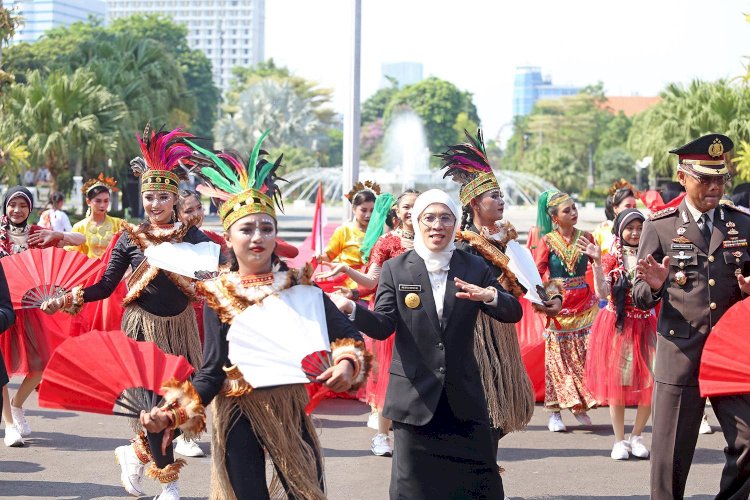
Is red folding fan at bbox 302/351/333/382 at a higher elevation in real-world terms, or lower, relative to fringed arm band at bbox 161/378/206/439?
higher

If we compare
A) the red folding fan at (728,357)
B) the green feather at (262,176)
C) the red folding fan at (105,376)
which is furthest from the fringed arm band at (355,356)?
the red folding fan at (728,357)

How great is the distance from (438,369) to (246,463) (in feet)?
3.33

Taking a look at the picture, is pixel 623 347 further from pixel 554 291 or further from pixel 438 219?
pixel 438 219

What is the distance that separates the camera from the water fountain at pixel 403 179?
2170 inches

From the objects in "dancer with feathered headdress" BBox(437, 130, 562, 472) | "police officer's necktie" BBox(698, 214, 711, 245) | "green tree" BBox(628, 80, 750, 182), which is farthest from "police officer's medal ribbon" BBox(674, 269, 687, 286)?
"green tree" BBox(628, 80, 750, 182)

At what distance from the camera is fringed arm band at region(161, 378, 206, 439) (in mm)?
4863

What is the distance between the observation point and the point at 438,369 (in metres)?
5.46

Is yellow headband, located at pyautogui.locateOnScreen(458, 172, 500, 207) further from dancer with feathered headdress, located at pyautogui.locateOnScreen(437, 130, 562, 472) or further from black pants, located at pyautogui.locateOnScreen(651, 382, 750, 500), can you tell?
black pants, located at pyautogui.locateOnScreen(651, 382, 750, 500)

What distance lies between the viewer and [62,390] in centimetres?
504

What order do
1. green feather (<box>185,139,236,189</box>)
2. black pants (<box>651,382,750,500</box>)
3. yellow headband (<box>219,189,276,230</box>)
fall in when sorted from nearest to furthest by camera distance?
yellow headband (<box>219,189,276,230</box>) → green feather (<box>185,139,236,189</box>) → black pants (<box>651,382,750,500</box>)

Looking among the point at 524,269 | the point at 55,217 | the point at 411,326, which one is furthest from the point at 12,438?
the point at 55,217

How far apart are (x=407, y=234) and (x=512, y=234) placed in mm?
1057

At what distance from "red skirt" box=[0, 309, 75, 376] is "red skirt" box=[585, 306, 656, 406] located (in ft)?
13.3

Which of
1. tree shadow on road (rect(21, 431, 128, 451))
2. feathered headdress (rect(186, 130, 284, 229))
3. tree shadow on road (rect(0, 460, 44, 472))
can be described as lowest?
tree shadow on road (rect(21, 431, 128, 451))
